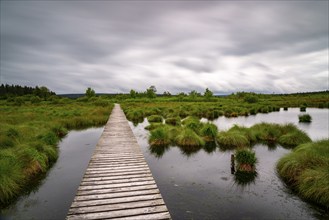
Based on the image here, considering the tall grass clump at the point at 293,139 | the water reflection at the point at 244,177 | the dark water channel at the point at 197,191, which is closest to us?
the dark water channel at the point at 197,191

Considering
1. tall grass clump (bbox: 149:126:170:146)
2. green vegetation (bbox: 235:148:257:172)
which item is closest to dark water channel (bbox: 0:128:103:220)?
tall grass clump (bbox: 149:126:170:146)

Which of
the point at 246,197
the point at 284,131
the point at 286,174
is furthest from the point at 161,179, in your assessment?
the point at 284,131

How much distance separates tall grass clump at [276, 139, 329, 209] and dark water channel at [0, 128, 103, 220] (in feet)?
29.6

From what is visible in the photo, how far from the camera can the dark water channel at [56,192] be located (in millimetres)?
7602

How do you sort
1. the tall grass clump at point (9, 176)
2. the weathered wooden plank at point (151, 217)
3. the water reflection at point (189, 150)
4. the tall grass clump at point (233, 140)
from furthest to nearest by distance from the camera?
the tall grass clump at point (233, 140) < the water reflection at point (189, 150) < the tall grass clump at point (9, 176) < the weathered wooden plank at point (151, 217)

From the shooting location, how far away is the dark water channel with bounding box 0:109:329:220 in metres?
7.74

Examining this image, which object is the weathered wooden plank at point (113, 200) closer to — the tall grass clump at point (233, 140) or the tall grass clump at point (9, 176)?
the tall grass clump at point (9, 176)

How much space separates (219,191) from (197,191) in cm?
94

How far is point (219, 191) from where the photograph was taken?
948 cm

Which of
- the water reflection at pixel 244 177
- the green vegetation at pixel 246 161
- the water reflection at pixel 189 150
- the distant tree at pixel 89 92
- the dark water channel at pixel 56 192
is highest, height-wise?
the distant tree at pixel 89 92

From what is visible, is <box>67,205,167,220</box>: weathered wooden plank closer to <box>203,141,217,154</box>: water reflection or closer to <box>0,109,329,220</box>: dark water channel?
<box>0,109,329,220</box>: dark water channel

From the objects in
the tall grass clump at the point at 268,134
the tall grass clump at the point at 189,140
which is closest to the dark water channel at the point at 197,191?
Answer: the tall grass clump at the point at 189,140

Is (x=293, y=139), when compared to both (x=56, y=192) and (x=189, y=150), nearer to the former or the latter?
(x=189, y=150)

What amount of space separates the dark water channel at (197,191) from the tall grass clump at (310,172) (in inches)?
16.3
